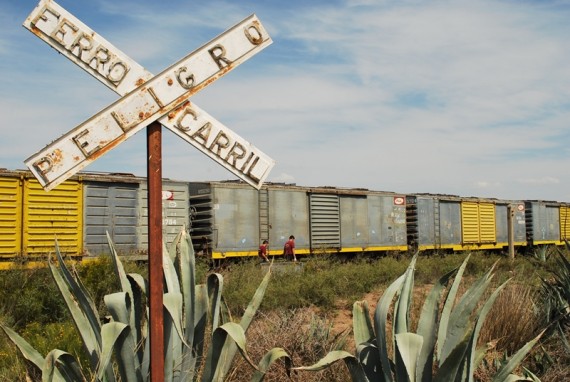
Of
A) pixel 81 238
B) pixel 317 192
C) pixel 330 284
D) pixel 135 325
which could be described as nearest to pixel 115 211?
pixel 81 238

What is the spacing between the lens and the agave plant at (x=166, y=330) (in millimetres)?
3070

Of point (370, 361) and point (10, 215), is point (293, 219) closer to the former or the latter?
point (10, 215)

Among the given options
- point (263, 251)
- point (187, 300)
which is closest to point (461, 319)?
point (187, 300)

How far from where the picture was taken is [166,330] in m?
3.14

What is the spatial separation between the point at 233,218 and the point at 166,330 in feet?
51.5

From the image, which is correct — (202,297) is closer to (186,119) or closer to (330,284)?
(186,119)

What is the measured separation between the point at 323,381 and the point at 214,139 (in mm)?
2685

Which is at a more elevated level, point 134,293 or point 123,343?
point 134,293

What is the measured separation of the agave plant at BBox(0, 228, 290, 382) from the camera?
3.07m

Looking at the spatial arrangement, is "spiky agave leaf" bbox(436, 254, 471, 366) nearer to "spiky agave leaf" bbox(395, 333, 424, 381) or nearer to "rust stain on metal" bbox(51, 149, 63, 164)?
"spiky agave leaf" bbox(395, 333, 424, 381)

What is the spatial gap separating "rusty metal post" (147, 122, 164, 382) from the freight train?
15.9 feet

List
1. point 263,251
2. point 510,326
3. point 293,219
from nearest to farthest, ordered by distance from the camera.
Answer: point 510,326 < point 263,251 < point 293,219

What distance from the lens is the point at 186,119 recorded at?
273 centimetres

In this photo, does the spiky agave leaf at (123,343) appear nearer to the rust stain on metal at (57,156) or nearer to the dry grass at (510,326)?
the rust stain on metal at (57,156)
